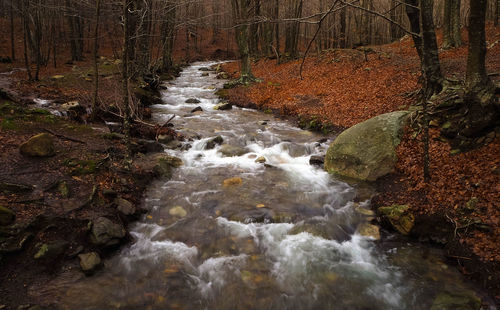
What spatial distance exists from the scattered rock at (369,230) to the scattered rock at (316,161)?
3.25 m

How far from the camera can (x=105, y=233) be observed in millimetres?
5230

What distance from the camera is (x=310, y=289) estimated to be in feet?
16.1

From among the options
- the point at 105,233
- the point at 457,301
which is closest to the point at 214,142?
the point at 105,233

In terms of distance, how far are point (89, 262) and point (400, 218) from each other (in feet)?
20.1

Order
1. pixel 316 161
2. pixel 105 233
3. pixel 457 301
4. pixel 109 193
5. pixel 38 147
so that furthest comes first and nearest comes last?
pixel 316 161
pixel 38 147
pixel 109 193
pixel 105 233
pixel 457 301

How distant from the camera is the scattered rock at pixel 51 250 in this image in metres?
4.49

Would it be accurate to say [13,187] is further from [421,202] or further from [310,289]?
[421,202]

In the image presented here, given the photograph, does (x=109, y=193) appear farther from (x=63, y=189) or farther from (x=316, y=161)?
(x=316, y=161)

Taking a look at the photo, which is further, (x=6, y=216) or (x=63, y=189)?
(x=63, y=189)

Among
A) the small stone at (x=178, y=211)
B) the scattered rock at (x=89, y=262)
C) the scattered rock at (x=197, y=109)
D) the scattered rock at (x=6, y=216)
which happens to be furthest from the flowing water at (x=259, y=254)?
the scattered rock at (x=197, y=109)

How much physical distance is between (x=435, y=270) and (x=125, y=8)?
27.0 ft

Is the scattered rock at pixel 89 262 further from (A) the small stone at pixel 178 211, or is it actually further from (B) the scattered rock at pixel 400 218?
(B) the scattered rock at pixel 400 218

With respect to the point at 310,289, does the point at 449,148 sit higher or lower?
higher

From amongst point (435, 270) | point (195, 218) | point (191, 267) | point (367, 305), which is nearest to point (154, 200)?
point (195, 218)
